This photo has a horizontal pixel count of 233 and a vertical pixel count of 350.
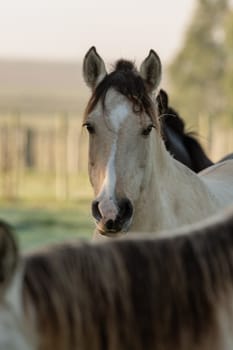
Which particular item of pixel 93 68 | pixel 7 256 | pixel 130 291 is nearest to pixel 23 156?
pixel 93 68

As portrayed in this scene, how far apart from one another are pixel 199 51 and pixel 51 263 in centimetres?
5170

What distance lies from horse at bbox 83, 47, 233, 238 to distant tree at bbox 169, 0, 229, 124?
46.5 m

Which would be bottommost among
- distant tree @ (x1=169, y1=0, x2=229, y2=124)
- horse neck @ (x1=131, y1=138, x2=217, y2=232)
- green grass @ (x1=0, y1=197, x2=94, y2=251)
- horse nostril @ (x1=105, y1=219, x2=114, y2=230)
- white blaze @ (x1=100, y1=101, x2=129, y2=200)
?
distant tree @ (x1=169, y1=0, x2=229, y2=124)

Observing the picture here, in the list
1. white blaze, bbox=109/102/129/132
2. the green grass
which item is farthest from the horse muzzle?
the green grass

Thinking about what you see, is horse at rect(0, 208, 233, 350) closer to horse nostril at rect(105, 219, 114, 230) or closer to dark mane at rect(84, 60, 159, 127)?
horse nostril at rect(105, 219, 114, 230)

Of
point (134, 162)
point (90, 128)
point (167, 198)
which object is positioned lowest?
point (167, 198)

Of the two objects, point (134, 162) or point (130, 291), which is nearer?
point (130, 291)

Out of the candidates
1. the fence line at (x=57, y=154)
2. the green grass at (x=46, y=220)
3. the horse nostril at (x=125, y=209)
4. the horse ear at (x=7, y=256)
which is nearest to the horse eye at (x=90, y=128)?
the horse nostril at (x=125, y=209)

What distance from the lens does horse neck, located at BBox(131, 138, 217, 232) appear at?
5.90 metres

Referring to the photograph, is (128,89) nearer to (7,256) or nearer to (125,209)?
(125,209)

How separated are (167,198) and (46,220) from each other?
14402 millimetres

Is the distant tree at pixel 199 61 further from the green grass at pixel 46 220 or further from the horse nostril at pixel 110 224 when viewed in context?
the horse nostril at pixel 110 224

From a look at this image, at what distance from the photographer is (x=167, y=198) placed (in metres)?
6.00

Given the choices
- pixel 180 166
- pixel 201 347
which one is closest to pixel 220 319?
pixel 201 347
